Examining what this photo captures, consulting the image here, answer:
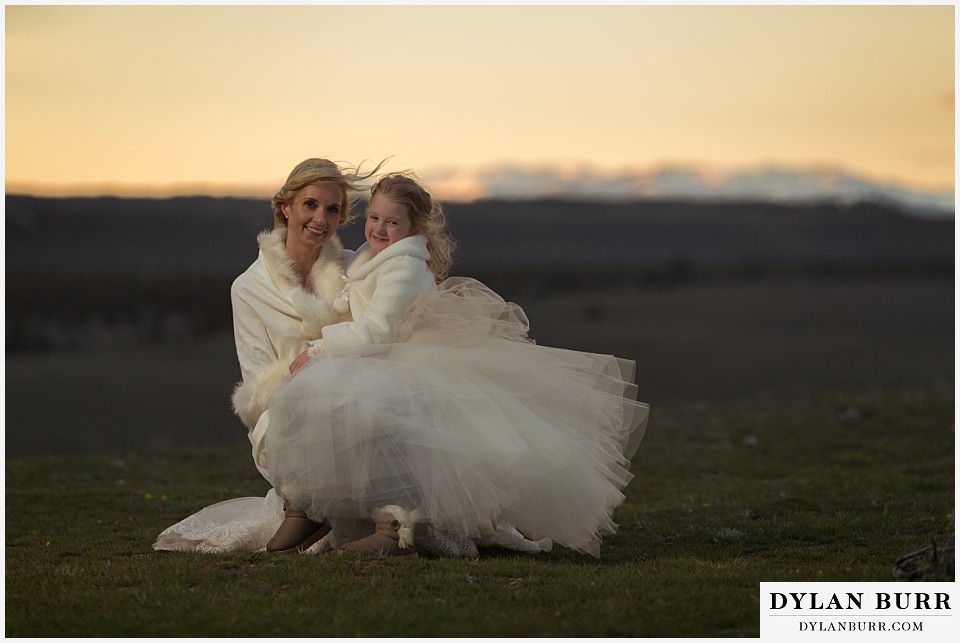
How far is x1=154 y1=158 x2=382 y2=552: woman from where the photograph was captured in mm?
7473

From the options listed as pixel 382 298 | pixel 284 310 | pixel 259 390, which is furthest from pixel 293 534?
pixel 382 298

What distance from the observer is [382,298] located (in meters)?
7.22

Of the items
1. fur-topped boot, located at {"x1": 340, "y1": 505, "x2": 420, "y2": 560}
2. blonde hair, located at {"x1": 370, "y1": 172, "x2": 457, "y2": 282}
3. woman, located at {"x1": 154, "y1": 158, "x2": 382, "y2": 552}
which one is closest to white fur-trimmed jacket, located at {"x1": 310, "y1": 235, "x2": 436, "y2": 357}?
blonde hair, located at {"x1": 370, "y1": 172, "x2": 457, "y2": 282}

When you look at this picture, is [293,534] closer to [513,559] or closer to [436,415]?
[436,415]

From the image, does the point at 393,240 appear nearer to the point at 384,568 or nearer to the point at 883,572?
the point at 384,568

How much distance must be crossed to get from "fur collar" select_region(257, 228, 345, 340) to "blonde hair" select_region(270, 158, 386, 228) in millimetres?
241

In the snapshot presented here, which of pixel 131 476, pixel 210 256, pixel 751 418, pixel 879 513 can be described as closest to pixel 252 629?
pixel 879 513

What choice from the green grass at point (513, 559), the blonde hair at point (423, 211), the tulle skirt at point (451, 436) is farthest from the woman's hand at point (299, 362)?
the green grass at point (513, 559)

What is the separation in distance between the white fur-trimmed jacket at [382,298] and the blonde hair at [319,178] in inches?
27.7

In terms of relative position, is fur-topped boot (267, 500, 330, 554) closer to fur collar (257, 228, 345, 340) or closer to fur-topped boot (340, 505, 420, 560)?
fur-topped boot (340, 505, 420, 560)

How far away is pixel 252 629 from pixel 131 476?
7076 mm

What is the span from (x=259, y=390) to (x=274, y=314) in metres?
0.51

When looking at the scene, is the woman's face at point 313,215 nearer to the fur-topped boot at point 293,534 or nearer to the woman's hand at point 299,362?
the woman's hand at point 299,362

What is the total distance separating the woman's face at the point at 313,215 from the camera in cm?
775
